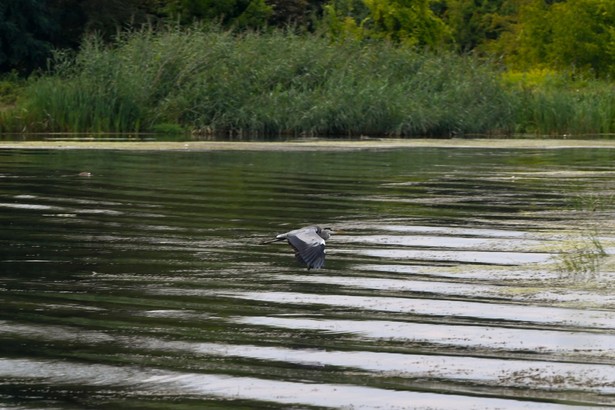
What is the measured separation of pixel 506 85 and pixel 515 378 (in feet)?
90.9

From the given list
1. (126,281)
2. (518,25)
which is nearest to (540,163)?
(126,281)

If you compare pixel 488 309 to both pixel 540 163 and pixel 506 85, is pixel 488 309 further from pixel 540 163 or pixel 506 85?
pixel 506 85

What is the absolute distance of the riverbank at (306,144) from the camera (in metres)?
25.1

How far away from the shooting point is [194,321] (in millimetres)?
8344

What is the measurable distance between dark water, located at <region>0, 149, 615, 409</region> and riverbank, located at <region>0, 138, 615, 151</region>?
730 cm

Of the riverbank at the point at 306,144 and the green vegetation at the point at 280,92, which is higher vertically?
the green vegetation at the point at 280,92

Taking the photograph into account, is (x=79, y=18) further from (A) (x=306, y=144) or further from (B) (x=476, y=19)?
(B) (x=476, y=19)

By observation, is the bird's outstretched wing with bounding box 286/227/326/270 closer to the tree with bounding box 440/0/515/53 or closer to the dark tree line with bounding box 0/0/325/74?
the dark tree line with bounding box 0/0/325/74

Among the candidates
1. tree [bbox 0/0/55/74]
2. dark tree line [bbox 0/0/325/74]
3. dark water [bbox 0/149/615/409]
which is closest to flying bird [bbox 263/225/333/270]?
dark water [bbox 0/149/615/409]

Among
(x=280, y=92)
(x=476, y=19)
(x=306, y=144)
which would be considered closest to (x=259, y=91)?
(x=280, y=92)

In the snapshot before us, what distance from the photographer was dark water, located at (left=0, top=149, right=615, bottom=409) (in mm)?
6719

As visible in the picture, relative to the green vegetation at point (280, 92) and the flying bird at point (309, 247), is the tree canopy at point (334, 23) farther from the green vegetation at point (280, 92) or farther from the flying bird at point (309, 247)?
the flying bird at point (309, 247)

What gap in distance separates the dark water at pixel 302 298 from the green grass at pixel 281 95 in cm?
1163

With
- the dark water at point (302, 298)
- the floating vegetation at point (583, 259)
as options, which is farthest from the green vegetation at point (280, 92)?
the floating vegetation at point (583, 259)
